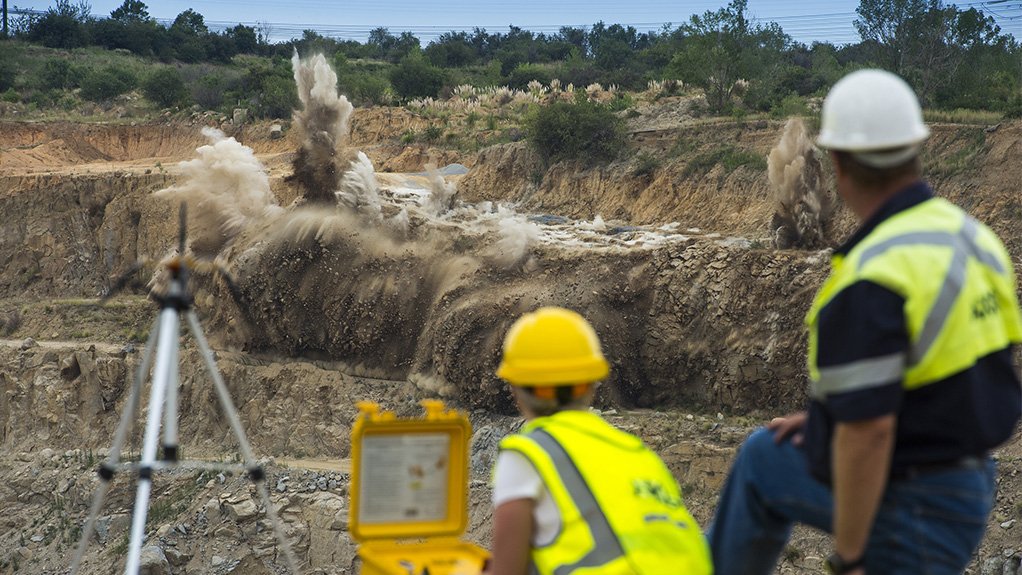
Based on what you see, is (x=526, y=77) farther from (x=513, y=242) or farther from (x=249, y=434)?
(x=513, y=242)

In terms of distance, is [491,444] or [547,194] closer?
[491,444]

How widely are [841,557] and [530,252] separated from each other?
19.0m

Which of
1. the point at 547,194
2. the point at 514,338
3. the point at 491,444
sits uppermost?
the point at 514,338

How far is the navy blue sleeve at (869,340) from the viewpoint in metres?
3.49

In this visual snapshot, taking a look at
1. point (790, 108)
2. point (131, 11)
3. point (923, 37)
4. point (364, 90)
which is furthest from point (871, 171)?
point (131, 11)

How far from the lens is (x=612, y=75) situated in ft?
178

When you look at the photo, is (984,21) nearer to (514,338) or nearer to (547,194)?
(547,194)

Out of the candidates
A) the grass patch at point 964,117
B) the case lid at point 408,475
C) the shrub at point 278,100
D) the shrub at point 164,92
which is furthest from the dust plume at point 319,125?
the shrub at point 164,92

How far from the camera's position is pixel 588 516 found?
4035 millimetres

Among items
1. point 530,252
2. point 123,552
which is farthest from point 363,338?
point 123,552

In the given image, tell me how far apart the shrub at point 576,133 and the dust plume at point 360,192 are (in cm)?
921

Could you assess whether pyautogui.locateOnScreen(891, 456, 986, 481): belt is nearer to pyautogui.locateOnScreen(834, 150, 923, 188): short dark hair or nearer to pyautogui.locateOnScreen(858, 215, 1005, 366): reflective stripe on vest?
pyautogui.locateOnScreen(858, 215, 1005, 366): reflective stripe on vest

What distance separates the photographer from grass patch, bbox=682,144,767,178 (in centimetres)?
2806

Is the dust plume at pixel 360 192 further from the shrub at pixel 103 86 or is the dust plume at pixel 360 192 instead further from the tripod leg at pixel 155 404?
the shrub at pixel 103 86
